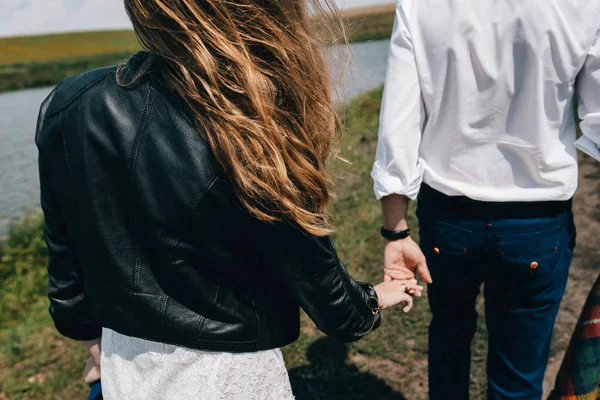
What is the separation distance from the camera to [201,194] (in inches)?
36.3

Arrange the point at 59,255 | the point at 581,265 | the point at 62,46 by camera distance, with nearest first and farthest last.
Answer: the point at 59,255 < the point at 581,265 < the point at 62,46

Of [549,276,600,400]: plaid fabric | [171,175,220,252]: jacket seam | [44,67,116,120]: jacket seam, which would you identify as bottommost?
[549,276,600,400]: plaid fabric

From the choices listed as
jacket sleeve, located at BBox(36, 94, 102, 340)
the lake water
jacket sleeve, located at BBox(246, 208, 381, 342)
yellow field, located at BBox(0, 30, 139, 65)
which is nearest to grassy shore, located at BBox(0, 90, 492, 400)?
jacket sleeve, located at BBox(246, 208, 381, 342)

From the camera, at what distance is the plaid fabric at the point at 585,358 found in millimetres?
1598

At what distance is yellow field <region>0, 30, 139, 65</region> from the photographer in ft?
115

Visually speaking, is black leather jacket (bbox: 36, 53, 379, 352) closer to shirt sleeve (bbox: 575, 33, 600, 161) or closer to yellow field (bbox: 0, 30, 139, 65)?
shirt sleeve (bbox: 575, 33, 600, 161)

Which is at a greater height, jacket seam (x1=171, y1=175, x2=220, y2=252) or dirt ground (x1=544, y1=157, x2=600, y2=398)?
jacket seam (x1=171, y1=175, x2=220, y2=252)

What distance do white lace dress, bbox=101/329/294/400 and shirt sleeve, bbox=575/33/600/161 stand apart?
116 cm

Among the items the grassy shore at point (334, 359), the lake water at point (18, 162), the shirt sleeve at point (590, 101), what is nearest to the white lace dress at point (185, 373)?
the grassy shore at point (334, 359)

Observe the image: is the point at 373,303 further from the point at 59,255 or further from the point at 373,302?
the point at 59,255

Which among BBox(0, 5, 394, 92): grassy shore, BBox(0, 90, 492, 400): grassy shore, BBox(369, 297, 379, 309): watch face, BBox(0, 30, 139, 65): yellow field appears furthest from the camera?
BBox(0, 30, 139, 65): yellow field

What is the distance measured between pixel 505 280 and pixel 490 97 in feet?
2.01

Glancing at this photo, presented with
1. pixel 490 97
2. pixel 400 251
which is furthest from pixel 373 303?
pixel 490 97

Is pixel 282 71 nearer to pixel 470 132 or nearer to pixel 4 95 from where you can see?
pixel 470 132
